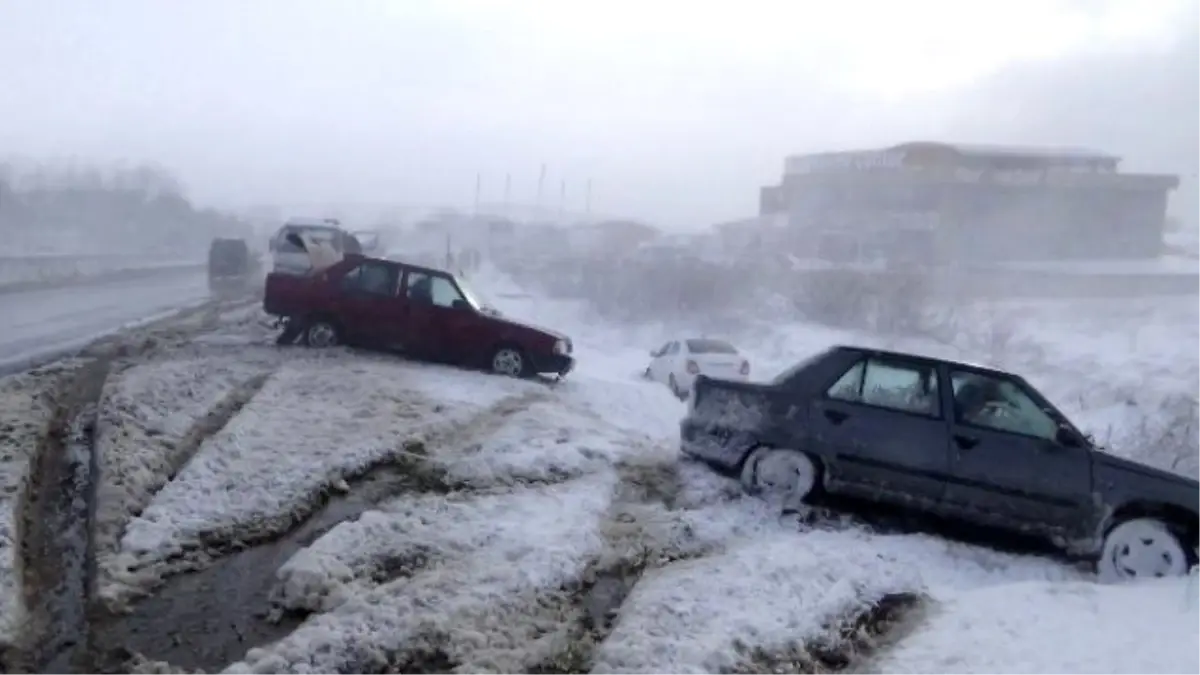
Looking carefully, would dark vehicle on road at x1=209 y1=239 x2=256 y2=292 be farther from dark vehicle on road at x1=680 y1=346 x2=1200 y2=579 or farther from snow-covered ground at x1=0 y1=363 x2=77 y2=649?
dark vehicle on road at x1=680 y1=346 x2=1200 y2=579

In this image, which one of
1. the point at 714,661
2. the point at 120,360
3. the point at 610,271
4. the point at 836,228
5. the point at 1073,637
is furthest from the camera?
the point at 836,228

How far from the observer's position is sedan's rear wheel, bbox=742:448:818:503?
7.52 m

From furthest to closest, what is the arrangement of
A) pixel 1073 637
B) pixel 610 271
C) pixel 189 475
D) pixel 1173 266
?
pixel 1173 266
pixel 610 271
pixel 189 475
pixel 1073 637

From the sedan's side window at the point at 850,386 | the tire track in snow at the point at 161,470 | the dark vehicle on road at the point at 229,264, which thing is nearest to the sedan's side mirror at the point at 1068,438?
the sedan's side window at the point at 850,386

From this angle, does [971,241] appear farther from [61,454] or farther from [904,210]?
[61,454]

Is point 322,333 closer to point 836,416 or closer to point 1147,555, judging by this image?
point 836,416

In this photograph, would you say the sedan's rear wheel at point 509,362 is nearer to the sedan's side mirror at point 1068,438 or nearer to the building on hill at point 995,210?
the sedan's side mirror at point 1068,438

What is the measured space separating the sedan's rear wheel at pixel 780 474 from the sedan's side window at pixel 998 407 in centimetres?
117

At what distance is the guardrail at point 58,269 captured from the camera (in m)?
29.5

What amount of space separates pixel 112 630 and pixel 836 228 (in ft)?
177

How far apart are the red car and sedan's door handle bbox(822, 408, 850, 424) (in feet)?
19.9

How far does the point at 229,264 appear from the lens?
112ft

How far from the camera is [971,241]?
173 feet

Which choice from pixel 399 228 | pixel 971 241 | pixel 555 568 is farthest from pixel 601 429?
pixel 399 228
